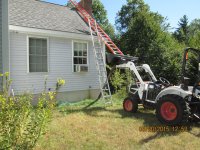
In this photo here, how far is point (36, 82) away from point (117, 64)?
3.53 metres

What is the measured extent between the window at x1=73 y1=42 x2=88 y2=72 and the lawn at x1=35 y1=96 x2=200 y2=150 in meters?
4.28

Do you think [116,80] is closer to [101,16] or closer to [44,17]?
[44,17]

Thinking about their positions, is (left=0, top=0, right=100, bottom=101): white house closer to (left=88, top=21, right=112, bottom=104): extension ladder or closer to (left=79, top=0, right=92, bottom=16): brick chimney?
(left=88, top=21, right=112, bottom=104): extension ladder

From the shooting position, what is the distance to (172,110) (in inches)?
274

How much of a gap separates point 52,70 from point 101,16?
2637cm

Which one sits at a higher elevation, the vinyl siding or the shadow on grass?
the vinyl siding

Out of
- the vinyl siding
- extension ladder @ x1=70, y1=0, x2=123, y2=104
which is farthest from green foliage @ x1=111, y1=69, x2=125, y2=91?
the vinyl siding

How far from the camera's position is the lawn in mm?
5523

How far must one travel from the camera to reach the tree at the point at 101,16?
35906mm

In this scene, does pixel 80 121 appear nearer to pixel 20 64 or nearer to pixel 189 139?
pixel 189 139

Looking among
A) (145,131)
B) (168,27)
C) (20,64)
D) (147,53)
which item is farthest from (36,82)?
(168,27)

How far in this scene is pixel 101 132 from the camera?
6.53 m

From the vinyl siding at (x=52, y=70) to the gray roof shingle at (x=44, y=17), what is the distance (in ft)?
1.93

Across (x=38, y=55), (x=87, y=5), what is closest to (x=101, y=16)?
(x=87, y=5)
